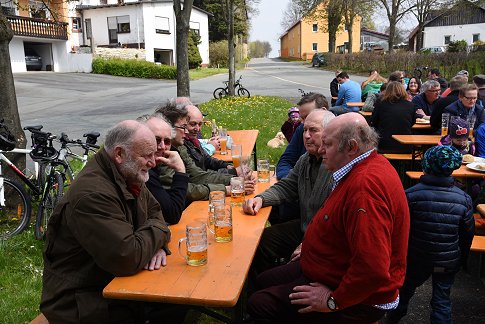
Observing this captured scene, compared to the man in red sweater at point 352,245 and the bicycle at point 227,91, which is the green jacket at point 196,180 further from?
the bicycle at point 227,91

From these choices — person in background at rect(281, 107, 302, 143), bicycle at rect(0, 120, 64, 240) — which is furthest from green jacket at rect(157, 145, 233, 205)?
person in background at rect(281, 107, 302, 143)

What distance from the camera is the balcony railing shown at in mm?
29188

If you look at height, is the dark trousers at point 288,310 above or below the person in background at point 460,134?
below

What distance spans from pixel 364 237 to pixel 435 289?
65.1 inches

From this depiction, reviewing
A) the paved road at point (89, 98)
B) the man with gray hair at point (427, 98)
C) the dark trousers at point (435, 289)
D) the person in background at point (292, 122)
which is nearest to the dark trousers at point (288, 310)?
the dark trousers at point (435, 289)

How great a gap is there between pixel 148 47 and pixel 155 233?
35743 mm

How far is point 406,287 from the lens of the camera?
334 centimetres

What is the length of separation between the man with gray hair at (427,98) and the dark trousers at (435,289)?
5676 millimetres

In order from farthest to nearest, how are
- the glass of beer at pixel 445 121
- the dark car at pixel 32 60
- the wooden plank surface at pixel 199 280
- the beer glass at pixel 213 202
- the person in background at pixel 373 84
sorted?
the dark car at pixel 32 60
the person in background at pixel 373 84
the glass of beer at pixel 445 121
the beer glass at pixel 213 202
the wooden plank surface at pixel 199 280

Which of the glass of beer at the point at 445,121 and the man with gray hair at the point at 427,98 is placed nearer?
the glass of beer at the point at 445,121

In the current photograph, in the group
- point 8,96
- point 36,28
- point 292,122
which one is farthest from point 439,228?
point 36,28

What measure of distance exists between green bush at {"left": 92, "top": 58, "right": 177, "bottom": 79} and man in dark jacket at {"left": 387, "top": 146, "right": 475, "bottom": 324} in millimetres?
27728

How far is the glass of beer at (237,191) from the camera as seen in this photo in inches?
134

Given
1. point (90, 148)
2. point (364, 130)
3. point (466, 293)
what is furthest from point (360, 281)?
point (90, 148)
